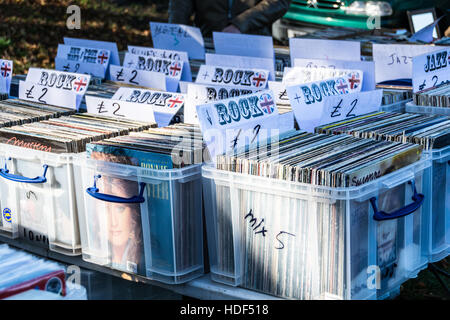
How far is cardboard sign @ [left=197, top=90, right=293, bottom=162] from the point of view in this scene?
6.77 feet

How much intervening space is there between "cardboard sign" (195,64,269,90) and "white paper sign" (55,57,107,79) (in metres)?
0.85

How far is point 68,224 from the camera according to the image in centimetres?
231

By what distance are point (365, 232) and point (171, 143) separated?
0.70 m

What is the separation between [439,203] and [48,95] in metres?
1.80

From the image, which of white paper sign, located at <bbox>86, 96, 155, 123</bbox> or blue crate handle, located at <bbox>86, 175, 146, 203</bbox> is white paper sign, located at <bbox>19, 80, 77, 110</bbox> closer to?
white paper sign, located at <bbox>86, 96, 155, 123</bbox>

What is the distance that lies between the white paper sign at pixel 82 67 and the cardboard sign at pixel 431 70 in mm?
1782

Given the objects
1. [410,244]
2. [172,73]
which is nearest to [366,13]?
[172,73]

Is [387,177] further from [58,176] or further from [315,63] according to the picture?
[315,63]

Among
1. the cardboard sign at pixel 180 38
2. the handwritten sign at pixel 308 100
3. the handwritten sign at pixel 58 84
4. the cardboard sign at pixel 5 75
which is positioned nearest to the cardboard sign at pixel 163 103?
the handwritten sign at pixel 58 84

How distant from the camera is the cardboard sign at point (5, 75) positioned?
326 centimetres

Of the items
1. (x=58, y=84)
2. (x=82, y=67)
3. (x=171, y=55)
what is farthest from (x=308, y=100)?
(x=82, y=67)

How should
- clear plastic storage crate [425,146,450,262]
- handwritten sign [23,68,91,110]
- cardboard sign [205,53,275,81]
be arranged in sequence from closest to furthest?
1. clear plastic storage crate [425,146,450,262]
2. handwritten sign [23,68,91,110]
3. cardboard sign [205,53,275,81]

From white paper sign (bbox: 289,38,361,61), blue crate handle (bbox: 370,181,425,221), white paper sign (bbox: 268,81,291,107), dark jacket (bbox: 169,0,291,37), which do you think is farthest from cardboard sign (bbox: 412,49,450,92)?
dark jacket (bbox: 169,0,291,37)

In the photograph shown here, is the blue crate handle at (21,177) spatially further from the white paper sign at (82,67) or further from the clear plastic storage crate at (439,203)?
the white paper sign at (82,67)
